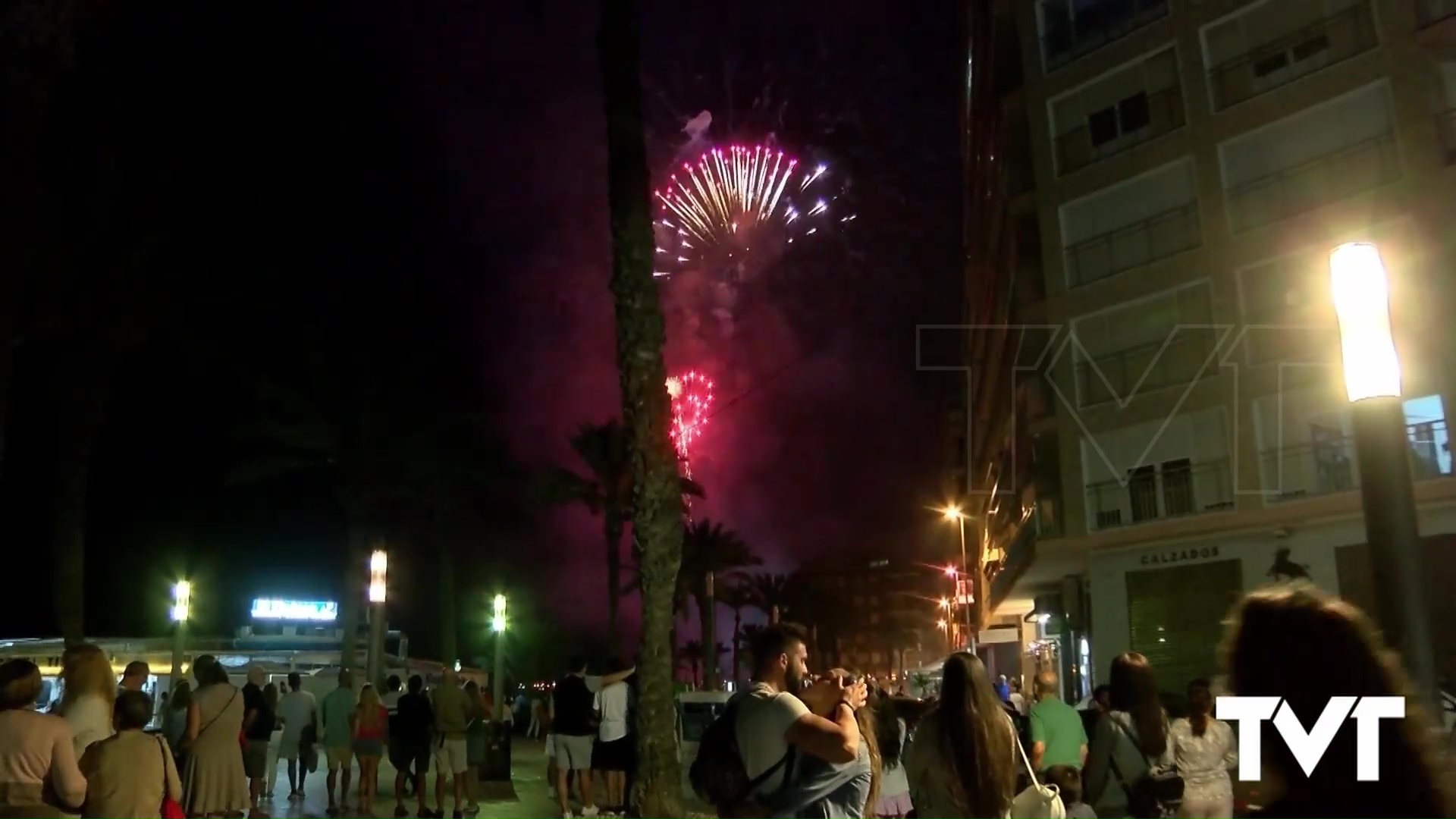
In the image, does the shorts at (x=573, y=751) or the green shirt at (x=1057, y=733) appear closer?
the green shirt at (x=1057, y=733)

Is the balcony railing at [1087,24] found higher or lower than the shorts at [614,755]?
higher

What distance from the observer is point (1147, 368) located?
26281mm

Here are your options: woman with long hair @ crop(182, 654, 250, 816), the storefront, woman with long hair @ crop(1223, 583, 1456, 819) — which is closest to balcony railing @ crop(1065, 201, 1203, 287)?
the storefront

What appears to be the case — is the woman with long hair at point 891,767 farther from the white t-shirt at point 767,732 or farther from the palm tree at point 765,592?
the palm tree at point 765,592

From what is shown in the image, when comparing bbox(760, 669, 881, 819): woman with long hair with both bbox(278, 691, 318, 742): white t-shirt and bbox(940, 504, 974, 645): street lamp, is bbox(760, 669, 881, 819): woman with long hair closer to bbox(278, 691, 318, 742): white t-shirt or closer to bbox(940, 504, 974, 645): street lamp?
bbox(278, 691, 318, 742): white t-shirt

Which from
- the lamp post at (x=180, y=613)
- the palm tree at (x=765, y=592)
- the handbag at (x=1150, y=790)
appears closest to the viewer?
the handbag at (x=1150, y=790)

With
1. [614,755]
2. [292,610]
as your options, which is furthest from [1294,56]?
[292,610]

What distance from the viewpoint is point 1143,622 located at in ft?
85.3

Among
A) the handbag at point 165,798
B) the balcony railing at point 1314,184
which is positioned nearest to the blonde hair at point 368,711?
the handbag at point 165,798

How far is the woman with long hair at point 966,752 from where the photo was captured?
4484 mm

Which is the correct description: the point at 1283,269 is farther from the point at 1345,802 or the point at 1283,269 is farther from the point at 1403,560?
the point at 1345,802

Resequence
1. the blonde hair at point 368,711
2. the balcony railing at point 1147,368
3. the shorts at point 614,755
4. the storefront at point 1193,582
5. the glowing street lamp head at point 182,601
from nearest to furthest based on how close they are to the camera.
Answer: the shorts at point 614,755, the blonde hair at point 368,711, the storefront at point 1193,582, the balcony railing at point 1147,368, the glowing street lamp head at point 182,601

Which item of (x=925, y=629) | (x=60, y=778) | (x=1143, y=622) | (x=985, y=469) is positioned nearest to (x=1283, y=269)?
(x=1143, y=622)

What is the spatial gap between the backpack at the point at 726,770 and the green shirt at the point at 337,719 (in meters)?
10.6
